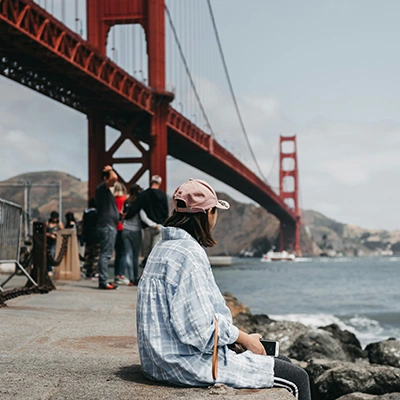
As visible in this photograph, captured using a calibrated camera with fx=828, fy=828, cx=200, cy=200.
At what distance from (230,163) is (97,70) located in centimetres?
1457

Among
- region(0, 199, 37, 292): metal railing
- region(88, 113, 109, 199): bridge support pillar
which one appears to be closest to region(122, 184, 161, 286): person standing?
region(0, 199, 37, 292): metal railing

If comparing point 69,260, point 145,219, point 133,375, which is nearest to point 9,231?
point 145,219

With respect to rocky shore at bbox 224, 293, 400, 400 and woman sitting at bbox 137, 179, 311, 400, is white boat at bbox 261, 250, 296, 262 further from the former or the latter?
woman sitting at bbox 137, 179, 311, 400

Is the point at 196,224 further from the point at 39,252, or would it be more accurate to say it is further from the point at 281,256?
the point at 281,256

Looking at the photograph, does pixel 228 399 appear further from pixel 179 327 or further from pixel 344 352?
pixel 344 352

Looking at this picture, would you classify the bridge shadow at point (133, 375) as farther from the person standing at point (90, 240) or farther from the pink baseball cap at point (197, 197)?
the person standing at point (90, 240)

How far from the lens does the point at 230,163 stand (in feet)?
117

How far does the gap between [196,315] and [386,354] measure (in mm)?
5293

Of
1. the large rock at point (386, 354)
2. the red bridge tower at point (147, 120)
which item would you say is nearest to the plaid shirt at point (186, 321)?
the large rock at point (386, 354)

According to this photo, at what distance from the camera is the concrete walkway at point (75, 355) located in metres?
2.68

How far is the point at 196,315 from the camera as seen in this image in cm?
249

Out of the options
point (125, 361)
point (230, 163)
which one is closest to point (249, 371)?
point (125, 361)

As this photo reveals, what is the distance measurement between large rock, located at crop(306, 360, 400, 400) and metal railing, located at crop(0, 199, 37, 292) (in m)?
2.43

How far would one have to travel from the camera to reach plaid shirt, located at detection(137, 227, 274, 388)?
2508mm
